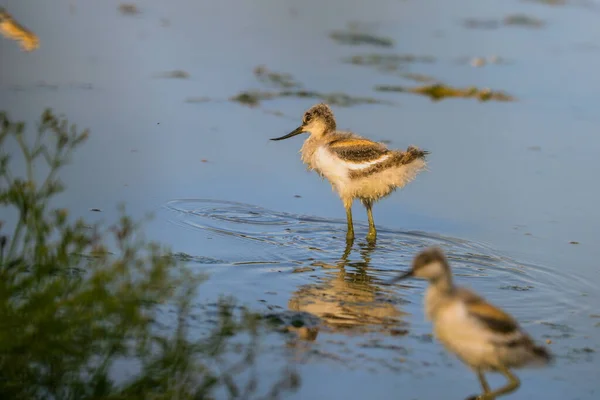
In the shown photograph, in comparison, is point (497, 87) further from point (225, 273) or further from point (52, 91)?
point (225, 273)

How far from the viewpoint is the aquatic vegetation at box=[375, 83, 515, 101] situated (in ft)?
48.9

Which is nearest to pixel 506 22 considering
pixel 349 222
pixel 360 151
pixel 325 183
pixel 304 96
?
pixel 304 96

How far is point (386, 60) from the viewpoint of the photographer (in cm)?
1652

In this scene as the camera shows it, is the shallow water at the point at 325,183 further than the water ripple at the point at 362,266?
No

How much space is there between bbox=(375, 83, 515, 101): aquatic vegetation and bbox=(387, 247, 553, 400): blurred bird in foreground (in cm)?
871

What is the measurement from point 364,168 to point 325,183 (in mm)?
1524

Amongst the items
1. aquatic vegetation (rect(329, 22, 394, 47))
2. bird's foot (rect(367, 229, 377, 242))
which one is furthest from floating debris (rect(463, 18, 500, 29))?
bird's foot (rect(367, 229, 377, 242))

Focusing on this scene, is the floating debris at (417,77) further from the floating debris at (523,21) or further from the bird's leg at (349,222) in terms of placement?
the bird's leg at (349,222)

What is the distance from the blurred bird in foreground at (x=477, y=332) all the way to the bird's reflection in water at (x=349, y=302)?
47.2 inches

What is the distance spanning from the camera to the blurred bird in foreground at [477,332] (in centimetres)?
604

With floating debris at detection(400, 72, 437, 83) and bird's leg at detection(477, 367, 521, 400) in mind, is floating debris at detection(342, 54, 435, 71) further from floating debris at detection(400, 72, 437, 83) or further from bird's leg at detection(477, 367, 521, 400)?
bird's leg at detection(477, 367, 521, 400)

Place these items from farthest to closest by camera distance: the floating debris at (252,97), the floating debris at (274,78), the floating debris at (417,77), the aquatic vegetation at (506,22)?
the aquatic vegetation at (506,22) → the floating debris at (417,77) → the floating debris at (274,78) → the floating debris at (252,97)

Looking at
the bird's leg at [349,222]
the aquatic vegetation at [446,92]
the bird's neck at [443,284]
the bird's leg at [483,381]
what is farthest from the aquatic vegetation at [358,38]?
the bird's leg at [483,381]

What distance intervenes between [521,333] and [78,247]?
2521 millimetres
